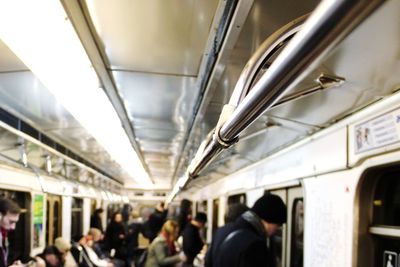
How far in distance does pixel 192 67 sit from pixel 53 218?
4910 millimetres

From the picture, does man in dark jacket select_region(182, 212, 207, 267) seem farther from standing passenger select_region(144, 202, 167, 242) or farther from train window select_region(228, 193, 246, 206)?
standing passenger select_region(144, 202, 167, 242)

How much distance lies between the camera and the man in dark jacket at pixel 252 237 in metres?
2.72

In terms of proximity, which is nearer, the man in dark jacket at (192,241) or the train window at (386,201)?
the train window at (386,201)

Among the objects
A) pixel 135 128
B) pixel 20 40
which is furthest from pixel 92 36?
pixel 135 128

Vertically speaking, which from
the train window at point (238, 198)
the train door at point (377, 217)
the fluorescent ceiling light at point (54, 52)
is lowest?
the train window at point (238, 198)

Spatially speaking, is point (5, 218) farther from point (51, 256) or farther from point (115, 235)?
point (115, 235)

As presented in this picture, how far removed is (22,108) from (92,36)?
196 centimetres

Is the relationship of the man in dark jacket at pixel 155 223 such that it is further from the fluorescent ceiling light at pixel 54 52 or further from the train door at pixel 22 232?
the fluorescent ceiling light at pixel 54 52

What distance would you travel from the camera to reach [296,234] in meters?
4.22

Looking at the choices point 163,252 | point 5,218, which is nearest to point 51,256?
point 163,252

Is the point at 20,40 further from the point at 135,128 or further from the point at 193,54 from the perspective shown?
the point at 135,128

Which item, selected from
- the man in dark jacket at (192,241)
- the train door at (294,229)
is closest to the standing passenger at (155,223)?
the man in dark jacket at (192,241)

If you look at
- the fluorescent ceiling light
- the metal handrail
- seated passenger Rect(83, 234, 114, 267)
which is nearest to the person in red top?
the fluorescent ceiling light

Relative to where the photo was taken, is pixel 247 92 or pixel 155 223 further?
pixel 155 223
